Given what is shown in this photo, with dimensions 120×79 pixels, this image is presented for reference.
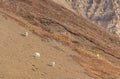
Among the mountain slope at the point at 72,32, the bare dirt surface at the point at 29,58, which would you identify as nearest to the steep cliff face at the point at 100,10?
the mountain slope at the point at 72,32

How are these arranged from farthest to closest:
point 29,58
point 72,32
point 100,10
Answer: point 100,10, point 72,32, point 29,58

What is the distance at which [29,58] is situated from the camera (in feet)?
82.7

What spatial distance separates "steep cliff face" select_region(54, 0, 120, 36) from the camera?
141000 millimetres

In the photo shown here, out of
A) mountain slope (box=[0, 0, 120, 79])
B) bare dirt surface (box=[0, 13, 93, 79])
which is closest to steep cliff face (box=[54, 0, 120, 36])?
mountain slope (box=[0, 0, 120, 79])

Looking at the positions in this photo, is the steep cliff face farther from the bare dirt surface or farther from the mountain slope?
the bare dirt surface

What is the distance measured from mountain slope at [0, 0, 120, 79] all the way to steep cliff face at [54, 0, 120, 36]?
3178 inches

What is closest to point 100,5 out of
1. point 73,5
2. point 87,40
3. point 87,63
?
point 73,5

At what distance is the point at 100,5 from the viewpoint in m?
154

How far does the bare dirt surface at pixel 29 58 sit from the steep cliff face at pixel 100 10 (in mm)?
106709

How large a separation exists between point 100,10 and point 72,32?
349ft

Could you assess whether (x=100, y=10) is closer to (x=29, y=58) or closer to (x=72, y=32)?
(x=72, y=32)

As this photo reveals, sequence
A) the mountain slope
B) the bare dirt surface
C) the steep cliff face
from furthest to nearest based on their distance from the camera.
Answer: the steep cliff face → the mountain slope → the bare dirt surface

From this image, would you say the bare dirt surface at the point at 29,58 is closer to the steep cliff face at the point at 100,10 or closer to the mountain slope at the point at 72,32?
the mountain slope at the point at 72,32

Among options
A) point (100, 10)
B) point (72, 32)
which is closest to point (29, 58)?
point (72, 32)
